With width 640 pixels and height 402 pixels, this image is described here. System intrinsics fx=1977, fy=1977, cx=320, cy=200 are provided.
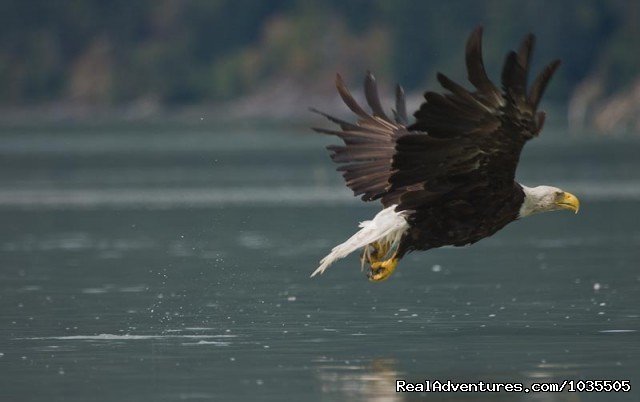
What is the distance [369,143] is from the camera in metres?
13.6

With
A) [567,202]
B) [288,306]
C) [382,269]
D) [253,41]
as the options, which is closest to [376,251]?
[382,269]

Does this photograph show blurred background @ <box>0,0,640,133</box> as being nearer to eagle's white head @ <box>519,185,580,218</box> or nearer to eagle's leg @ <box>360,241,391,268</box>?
eagle's white head @ <box>519,185,580,218</box>

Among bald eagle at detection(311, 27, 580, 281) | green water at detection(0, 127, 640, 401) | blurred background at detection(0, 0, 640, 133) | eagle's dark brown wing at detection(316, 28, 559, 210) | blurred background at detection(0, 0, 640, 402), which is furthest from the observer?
blurred background at detection(0, 0, 640, 133)

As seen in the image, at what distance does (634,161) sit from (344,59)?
87.6m

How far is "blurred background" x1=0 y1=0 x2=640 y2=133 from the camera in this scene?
3755 inches

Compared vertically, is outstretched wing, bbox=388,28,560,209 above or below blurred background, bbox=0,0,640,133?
below

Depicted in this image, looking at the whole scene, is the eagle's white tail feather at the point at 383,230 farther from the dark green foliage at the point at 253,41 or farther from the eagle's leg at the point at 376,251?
the dark green foliage at the point at 253,41

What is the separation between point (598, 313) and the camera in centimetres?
1306

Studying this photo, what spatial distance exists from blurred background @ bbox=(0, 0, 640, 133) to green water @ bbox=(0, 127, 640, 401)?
199 feet

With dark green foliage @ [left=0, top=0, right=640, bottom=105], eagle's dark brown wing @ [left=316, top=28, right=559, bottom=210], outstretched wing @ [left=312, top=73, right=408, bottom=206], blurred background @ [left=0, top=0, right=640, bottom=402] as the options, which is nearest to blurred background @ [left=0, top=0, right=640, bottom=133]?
dark green foliage @ [left=0, top=0, right=640, bottom=105]

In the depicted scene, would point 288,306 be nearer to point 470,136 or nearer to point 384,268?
point 384,268

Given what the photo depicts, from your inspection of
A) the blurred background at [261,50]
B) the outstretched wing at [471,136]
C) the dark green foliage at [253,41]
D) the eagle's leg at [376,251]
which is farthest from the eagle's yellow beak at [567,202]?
the dark green foliage at [253,41]

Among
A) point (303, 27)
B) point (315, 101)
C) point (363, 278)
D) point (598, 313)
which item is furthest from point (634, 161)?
point (303, 27)

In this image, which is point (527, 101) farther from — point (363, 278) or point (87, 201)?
point (87, 201)
